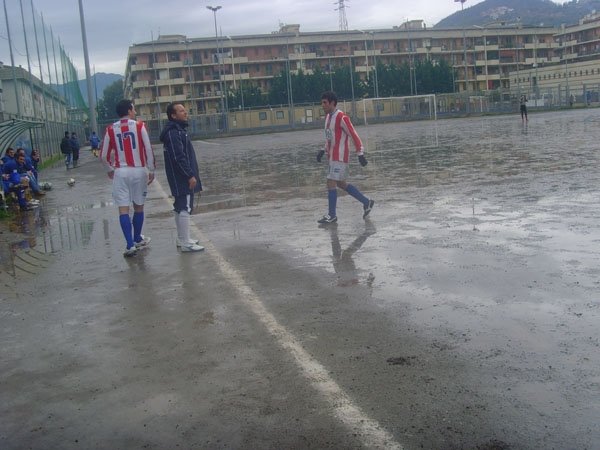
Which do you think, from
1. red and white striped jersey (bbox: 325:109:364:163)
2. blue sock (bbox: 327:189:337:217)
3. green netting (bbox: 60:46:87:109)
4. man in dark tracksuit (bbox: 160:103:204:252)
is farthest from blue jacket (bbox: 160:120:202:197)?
green netting (bbox: 60:46:87:109)

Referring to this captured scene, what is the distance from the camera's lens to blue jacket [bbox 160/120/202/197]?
849cm

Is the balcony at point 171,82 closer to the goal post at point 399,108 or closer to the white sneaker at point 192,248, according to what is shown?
the goal post at point 399,108

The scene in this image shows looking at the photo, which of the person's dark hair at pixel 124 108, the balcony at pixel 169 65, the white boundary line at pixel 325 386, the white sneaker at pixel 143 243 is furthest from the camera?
the balcony at pixel 169 65

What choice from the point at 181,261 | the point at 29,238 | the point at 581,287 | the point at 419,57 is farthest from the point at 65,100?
the point at 419,57

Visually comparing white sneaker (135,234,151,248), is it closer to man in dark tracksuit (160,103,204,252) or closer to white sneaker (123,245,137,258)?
white sneaker (123,245,137,258)

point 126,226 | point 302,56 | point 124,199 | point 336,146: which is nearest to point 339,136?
point 336,146

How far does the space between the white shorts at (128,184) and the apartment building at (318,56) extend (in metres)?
92.9

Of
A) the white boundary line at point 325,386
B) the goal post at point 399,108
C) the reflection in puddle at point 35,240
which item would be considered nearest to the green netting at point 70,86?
the goal post at point 399,108

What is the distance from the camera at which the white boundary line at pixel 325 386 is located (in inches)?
134

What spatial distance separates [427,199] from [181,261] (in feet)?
16.4

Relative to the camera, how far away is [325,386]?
404cm

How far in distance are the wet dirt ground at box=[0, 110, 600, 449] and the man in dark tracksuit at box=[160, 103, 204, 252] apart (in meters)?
0.34

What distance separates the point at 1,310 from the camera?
20.9 ft

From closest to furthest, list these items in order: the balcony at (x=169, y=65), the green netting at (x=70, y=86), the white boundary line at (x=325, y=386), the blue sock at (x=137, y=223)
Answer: the white boundary line at (x=325, y=386) < the blue sock at (x=137, y=223) < the green netting at (x=70, y=86) < the balcony at (x=169, y=65)
